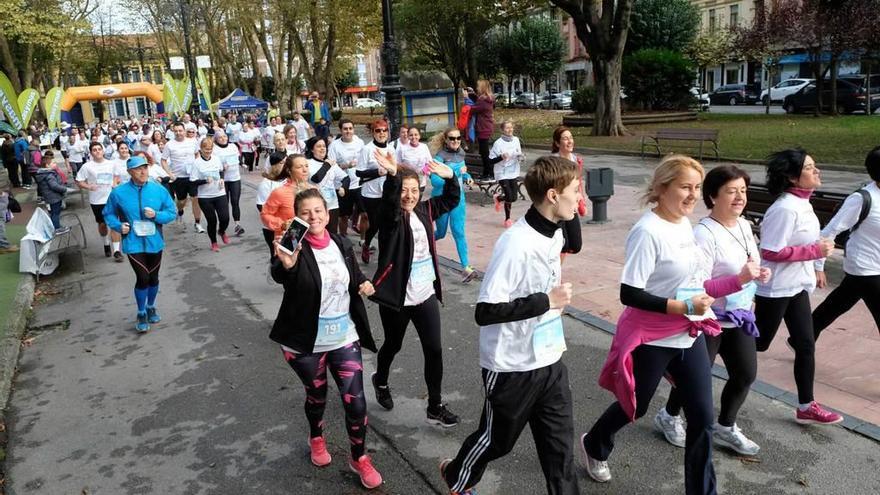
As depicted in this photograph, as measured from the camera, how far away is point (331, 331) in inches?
149

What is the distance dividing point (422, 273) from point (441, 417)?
98 cm

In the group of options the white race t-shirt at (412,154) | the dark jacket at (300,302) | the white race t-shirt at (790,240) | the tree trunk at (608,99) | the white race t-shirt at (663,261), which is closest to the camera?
the white race t-shirt at (663,261)

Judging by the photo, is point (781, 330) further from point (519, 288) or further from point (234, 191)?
point (234, 191)

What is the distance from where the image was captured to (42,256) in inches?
375

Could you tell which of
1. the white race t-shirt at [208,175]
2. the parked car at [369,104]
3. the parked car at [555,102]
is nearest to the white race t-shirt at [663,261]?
the white race t-shirt at [208,175]

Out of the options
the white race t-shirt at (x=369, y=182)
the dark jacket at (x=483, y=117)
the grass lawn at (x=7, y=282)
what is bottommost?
the grass lawn at (x=7, y=282)

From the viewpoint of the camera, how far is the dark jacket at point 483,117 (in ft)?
48.4

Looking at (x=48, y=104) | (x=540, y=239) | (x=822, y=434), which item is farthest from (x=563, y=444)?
(x=48, y=104)

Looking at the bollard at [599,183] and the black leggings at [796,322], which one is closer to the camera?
the black leggings at [796,322]

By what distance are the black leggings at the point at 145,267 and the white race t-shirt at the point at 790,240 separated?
222 inches

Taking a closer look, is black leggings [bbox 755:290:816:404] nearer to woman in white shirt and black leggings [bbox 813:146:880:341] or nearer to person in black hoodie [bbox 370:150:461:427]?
woman in white shirt and black leggings [bbox 813:146:880:341]

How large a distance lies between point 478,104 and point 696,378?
1212cm

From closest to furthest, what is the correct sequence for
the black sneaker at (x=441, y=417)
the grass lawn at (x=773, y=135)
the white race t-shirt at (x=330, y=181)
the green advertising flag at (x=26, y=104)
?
1. the black sneaker at (x=441, y=417)
2. the white race t-shirt at (x=330, y=181)
3. the grass lawn at (x=773, y=135)
4. the green advertising flag at (x=26, y=104)

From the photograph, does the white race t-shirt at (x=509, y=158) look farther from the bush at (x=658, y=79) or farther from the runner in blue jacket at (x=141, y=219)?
the bush at (x=658, y=79)
